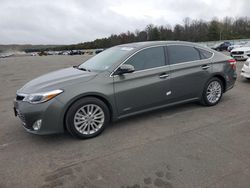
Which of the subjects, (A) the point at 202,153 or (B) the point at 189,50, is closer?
(A) the point at 202,153

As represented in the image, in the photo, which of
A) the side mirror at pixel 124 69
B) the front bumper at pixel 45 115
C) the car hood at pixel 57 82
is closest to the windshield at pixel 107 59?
the side mirror at pixel 124 69

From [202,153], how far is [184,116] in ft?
4.96

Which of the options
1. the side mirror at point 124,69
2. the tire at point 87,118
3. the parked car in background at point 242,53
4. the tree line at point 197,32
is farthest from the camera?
the tree line at point 197,32

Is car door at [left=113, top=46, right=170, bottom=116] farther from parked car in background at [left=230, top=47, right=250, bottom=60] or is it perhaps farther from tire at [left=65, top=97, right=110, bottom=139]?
parked car in background at [left=230, top=47, right=250, bottom=60]

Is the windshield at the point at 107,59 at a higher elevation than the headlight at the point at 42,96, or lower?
higher

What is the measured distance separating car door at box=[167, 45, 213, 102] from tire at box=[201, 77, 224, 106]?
0.16 m

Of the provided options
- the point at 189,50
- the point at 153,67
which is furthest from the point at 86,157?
the point at 189,50

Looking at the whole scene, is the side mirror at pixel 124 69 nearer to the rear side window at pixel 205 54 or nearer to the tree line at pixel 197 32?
the rear side window at pixel 205 54

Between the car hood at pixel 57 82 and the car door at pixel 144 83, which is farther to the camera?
the car door at pixel 144 83

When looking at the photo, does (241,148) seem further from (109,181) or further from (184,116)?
(109,181)

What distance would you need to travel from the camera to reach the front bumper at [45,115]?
3416 mm

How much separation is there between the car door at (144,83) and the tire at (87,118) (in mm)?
333

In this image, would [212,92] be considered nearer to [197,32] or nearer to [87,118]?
[87,118]

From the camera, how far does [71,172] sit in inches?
111
